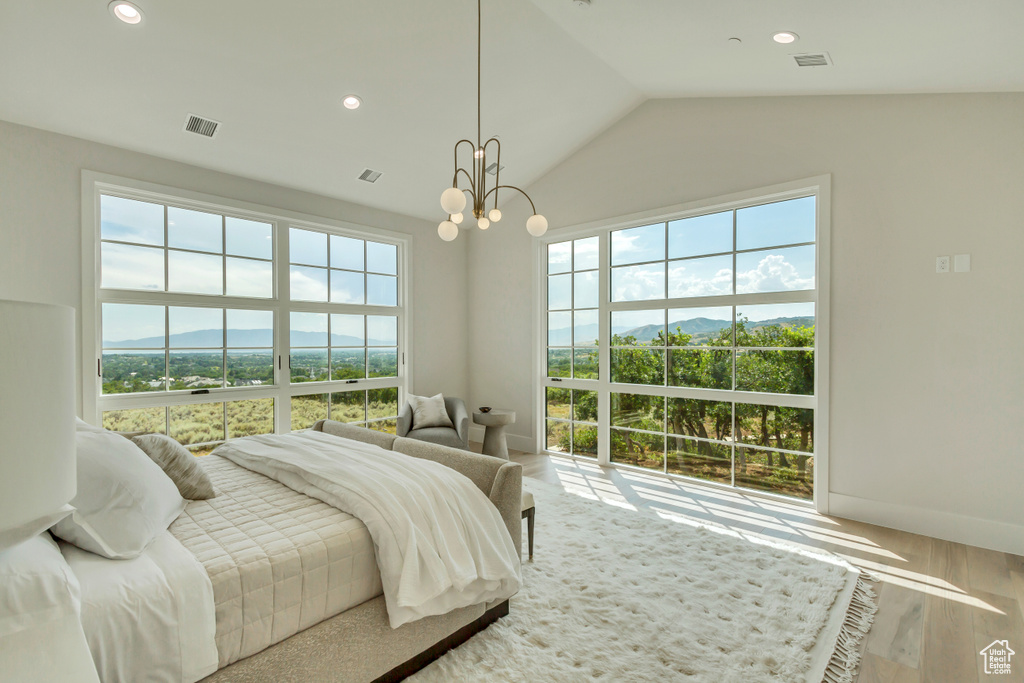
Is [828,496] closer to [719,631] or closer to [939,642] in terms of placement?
[939,642]

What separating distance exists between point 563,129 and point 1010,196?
3.22m

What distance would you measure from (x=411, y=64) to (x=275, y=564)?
3.29m

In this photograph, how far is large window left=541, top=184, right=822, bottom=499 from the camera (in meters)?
3.80

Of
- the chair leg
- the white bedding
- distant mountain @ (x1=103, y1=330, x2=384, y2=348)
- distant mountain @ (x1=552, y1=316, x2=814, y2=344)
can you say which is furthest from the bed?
distant mountain @ (x1=552, y1=316, x2=814, y2=344)

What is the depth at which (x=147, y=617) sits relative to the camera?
1291 mm

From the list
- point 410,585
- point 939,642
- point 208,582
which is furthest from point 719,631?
point 208,582

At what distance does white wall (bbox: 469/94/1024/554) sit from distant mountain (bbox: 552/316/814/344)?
0.32 metres

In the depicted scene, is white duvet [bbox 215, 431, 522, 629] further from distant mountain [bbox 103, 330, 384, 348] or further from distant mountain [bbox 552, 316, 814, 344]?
distant mountain [bbox 552, 316, 814, 344]

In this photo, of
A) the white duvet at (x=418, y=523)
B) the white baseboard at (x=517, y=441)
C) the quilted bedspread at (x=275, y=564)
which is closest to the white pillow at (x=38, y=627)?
the quilted bedspread at (x=275, y=564)

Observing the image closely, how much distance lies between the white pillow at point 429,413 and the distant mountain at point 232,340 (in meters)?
1.02

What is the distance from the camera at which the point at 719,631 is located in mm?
2117

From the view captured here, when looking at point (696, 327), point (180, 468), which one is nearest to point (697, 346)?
point (696, 327)

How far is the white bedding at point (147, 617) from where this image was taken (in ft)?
4.02

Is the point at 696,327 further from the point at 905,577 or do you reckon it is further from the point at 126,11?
the point at 126,11
